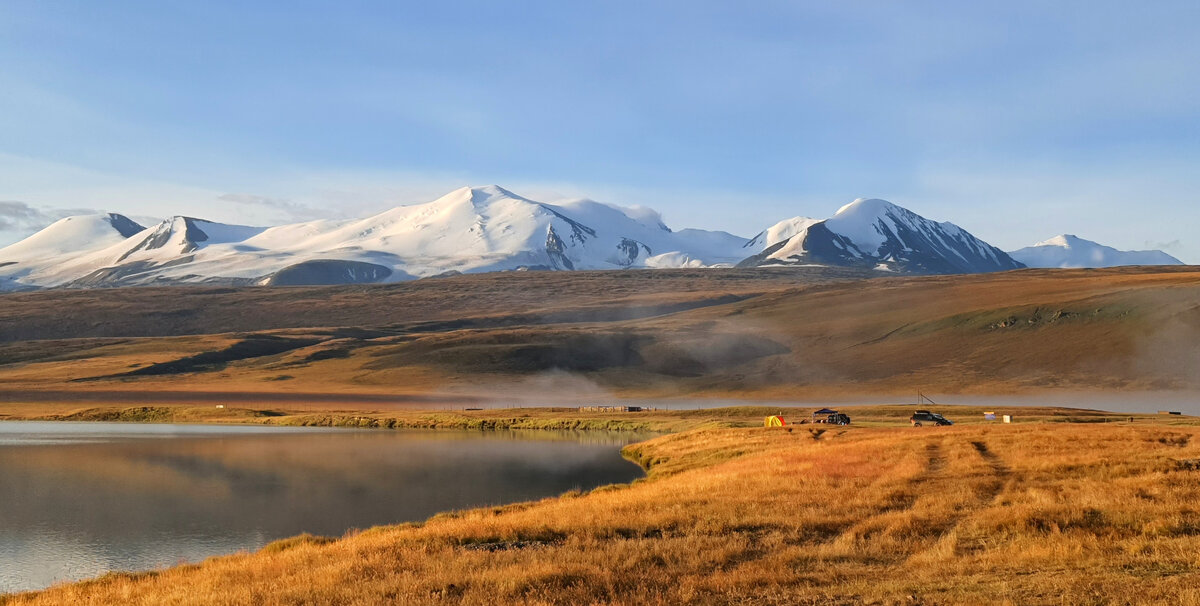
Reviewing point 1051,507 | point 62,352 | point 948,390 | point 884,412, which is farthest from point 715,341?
point 1051,507

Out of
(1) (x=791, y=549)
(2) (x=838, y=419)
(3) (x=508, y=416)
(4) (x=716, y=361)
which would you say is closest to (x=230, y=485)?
(1) (x=791, y=549)

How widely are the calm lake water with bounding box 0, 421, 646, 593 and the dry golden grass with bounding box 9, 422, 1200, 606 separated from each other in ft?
30.0

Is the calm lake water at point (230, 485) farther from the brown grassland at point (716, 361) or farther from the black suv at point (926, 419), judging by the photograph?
the brown grassland at point (716, 361)

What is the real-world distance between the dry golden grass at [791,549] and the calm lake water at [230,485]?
913 centimetres

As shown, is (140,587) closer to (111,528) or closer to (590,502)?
(590,502)

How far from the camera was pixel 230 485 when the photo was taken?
173ft

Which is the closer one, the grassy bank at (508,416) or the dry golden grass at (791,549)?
the dry golden grass at (791,549)

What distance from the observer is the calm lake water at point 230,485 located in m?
34.9

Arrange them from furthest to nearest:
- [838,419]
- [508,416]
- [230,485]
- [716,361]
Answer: [716,361] < [508,416] < [838,419] < [230,485]

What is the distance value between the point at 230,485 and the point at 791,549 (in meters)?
40.4

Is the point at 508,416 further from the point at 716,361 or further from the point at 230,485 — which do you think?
the point at 716,361

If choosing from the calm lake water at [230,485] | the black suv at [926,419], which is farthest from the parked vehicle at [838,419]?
the calm lake water at [230,485]

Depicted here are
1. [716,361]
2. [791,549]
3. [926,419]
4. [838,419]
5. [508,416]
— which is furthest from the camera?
[716,361]

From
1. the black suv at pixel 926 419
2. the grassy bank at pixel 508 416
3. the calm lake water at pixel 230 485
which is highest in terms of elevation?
the black suv at pixel 926 419
